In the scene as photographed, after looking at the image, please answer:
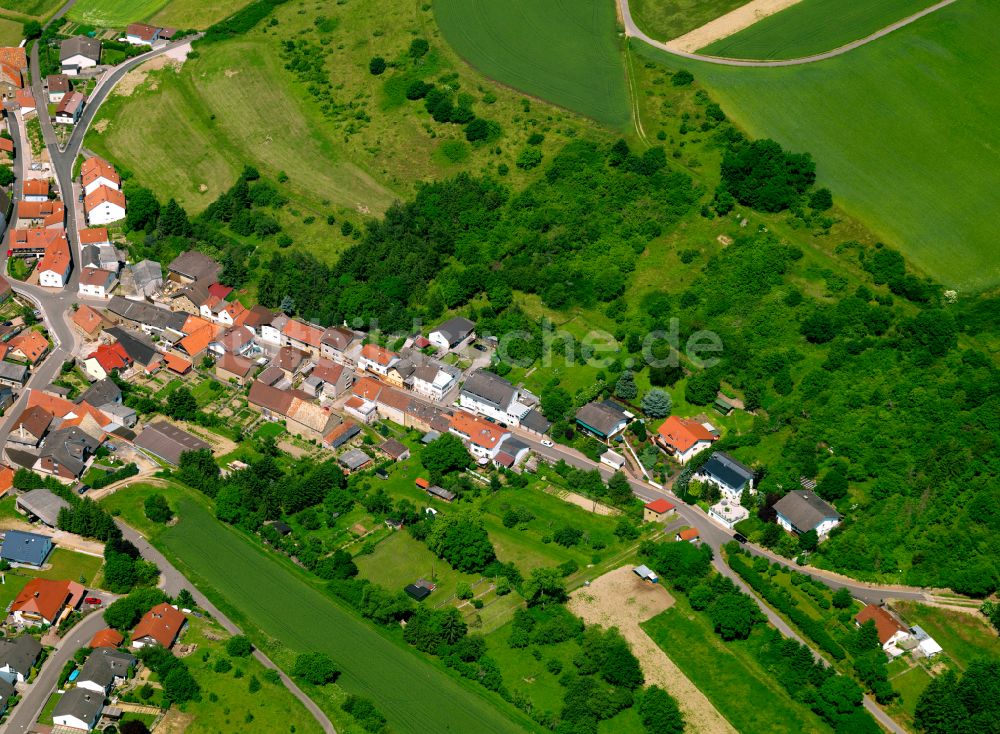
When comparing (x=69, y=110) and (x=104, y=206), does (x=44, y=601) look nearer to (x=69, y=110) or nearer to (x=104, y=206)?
(x=104, y=206)

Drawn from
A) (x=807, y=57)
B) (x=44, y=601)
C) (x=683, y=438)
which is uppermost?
(x=807, y=57)

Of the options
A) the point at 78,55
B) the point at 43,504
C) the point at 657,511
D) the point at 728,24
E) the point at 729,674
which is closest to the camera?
the point at 729,674

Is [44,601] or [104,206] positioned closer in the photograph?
[44,601]

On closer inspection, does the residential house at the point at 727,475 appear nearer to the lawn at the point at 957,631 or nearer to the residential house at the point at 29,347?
the lawn at the point at 957,631

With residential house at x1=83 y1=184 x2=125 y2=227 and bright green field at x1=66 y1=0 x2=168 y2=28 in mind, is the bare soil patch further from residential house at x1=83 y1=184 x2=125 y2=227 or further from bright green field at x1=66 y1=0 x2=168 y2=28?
bright green field at x1=66 y1=0 x2=168 y2=28

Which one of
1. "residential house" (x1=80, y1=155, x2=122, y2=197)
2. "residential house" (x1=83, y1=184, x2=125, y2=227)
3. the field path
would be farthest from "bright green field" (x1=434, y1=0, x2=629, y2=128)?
the field path

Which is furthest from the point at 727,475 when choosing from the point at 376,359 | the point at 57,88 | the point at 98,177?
the point at 57,88
